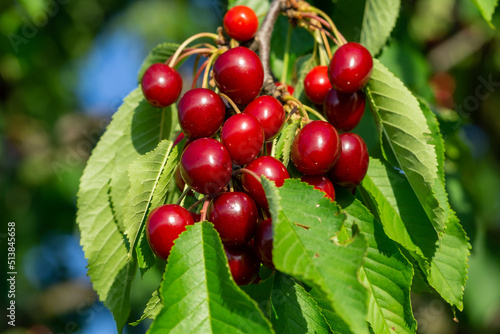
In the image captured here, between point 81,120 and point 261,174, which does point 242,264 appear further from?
point 81,120

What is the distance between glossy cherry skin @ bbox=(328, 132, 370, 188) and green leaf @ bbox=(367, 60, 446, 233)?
155 millimetres

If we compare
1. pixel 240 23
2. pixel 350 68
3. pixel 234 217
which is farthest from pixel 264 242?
pixel 240 23

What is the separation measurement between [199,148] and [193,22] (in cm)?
425

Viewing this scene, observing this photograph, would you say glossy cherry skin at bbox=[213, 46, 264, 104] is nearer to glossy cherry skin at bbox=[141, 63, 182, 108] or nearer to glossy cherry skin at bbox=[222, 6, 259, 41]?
glossy cherry skin at bbox=[141, 63, 182, 108]

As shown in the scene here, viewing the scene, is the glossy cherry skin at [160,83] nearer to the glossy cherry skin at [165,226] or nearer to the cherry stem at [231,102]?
the cherry stem at [231,102]

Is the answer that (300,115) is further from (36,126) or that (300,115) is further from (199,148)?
(36,126)

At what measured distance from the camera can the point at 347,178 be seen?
1.26m

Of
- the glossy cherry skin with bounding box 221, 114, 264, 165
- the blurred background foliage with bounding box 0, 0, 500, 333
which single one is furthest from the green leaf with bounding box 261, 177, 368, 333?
the blurred background foliage with bounding box 0, 0, 500, 333

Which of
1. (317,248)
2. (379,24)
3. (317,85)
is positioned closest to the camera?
(317,248)

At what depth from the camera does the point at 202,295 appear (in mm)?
985

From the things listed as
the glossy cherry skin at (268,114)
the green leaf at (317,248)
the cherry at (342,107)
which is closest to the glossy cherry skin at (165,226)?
the green leaf at (317,248)

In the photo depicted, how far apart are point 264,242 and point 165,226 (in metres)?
0.24

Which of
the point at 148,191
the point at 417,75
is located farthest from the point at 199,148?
the point at 417,75

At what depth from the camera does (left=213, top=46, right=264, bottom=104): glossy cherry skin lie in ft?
4.18
